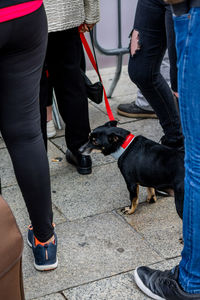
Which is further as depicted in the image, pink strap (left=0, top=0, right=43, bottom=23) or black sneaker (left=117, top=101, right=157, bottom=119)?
black sneaker (left=117, top=101, right=157, bottom=119)

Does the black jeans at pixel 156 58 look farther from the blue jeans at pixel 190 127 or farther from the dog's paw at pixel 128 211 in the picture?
the blue jeans at pixel 190 127

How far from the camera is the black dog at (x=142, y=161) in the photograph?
10.6 ft

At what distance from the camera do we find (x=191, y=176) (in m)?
2.29

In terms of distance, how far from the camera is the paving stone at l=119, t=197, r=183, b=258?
311cm

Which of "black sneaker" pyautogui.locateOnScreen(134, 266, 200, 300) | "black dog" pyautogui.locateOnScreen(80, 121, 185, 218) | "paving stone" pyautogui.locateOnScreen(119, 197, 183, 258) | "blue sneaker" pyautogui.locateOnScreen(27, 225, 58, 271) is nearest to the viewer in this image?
"black sneaker" pyautogui.locateOnScreen(134, 266, 200, 300)

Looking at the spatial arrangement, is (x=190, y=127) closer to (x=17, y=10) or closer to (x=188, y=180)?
(x=188, y=180)

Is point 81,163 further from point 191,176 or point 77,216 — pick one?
point 191,176

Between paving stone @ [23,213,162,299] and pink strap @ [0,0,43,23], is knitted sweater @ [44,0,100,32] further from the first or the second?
paving stone @ [23,213,162,299]

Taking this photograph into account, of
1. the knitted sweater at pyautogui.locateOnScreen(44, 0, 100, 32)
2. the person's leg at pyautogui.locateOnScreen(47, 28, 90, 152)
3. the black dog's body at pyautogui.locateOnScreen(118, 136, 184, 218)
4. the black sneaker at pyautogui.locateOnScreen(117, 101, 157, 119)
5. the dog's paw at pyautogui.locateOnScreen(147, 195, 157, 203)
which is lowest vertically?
the black sneaker at pyautogui.locateOnScreen(117, 101, 157, 119)

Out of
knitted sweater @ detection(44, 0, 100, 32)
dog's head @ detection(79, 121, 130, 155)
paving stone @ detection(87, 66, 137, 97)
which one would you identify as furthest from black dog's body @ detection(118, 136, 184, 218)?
paving stone @ detection(87, 66, 137, 97)

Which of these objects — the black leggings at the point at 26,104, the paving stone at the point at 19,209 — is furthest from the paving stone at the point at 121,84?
the black leggings at the point at 26,104

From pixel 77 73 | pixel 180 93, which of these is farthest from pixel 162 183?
pixel 180 93

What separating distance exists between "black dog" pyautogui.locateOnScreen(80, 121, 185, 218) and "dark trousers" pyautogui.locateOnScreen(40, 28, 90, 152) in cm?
20

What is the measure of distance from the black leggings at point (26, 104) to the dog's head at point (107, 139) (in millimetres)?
917
